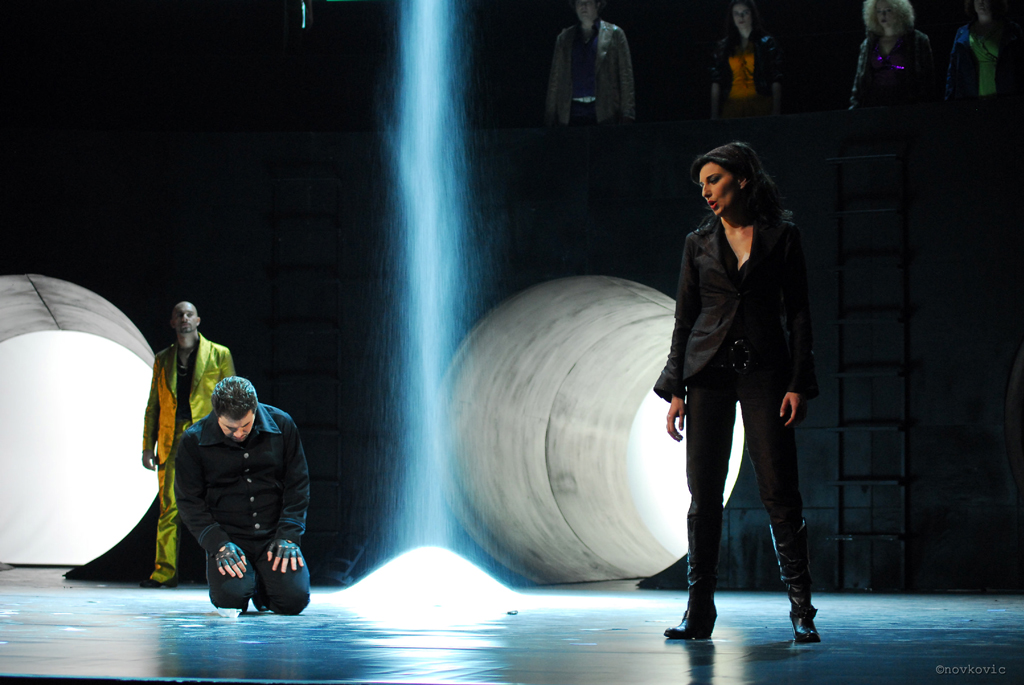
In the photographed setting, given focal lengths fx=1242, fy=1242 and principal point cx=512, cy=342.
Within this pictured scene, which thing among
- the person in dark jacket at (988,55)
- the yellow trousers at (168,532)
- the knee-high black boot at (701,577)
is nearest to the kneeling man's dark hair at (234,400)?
the knee-high black boot at (701,577)

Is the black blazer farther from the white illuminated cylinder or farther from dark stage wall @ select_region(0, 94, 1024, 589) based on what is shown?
the white illuminated cylinder

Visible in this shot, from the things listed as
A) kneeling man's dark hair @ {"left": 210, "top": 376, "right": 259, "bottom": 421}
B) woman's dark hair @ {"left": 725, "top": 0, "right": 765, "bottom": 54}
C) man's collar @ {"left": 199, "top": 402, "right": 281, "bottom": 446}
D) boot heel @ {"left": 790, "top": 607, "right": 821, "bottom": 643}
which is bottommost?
boot heel @ {"left": 790, "top": 607, "right": 821, "bottom": 643}

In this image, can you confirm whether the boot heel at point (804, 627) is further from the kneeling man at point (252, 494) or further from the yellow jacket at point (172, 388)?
the yellow jacket at point (172, 388)

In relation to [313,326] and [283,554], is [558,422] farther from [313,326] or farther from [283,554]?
[283,554]

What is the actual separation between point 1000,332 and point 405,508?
434 centimetres

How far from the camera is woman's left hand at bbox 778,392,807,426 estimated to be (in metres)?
4.25

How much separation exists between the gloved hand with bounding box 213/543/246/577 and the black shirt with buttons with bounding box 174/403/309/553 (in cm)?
21

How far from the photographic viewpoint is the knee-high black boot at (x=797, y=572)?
4242 millimetres

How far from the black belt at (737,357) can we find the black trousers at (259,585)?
2322 mm

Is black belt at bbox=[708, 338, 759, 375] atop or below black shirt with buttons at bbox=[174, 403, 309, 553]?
atop

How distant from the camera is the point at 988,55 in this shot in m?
8.66

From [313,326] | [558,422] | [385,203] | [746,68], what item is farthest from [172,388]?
[746,68]

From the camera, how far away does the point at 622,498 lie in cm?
1338

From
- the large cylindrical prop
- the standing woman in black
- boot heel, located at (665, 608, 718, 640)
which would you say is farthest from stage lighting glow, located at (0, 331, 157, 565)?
the standing woman in black
